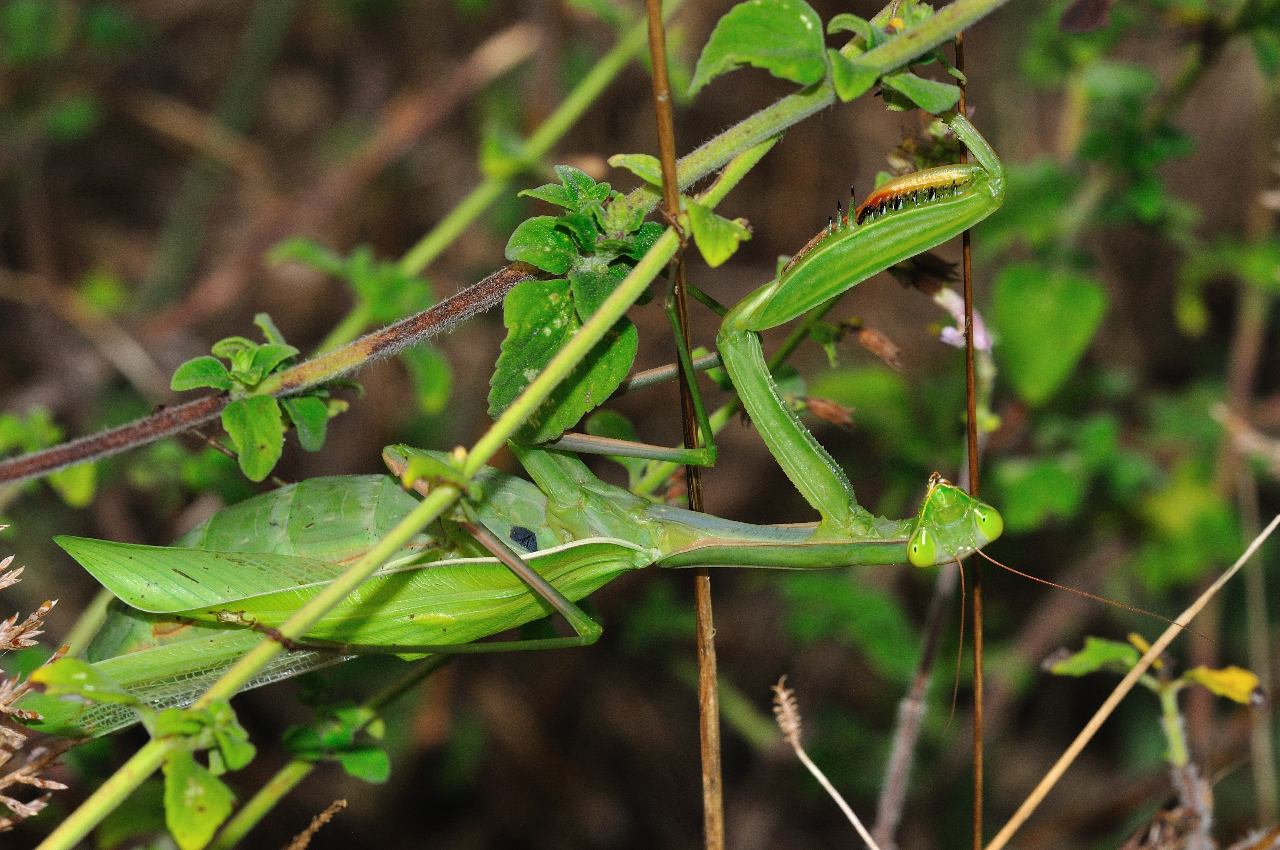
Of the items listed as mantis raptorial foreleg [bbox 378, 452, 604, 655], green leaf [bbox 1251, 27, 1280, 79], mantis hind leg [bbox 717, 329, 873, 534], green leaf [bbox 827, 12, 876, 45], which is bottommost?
mantis raptorial foreleg [bbox 378, 452, 604, 655]

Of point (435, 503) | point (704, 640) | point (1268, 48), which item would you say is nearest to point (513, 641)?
point (704, 640)

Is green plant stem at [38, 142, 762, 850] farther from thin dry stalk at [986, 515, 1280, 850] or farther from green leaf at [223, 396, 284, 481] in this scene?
thin dry stalk at [986, 515, 1280, 850]

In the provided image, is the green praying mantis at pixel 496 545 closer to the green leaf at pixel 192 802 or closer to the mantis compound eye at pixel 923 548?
the mantis compound eye at pixel 923 548


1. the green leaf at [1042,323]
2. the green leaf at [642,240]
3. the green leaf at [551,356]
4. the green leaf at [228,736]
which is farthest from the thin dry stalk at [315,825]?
the green leaf at [1042,323]

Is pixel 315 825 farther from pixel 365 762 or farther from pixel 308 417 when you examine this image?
pixel 308 417

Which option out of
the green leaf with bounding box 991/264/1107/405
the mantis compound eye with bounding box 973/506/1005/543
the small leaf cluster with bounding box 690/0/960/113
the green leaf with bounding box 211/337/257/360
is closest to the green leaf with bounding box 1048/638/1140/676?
the mantis compound eye with bounding box 973/506/1005/543
